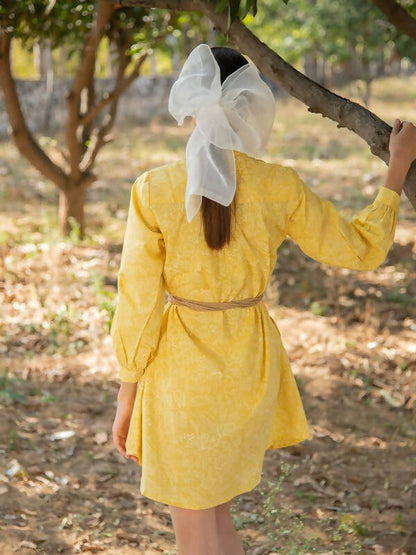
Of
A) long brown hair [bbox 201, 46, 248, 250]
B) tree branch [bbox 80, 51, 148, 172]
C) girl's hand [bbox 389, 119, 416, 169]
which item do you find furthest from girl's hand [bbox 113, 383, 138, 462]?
tree branch [bbox 80, 51, 148, 172]

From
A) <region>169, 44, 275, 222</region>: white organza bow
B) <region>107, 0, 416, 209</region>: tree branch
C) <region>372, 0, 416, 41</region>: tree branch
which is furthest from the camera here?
<region>372, 0, 416, 41</region>: tree branch

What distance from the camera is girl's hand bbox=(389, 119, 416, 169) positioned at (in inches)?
99.8

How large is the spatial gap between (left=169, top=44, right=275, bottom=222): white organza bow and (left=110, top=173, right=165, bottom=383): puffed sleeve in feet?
0.49

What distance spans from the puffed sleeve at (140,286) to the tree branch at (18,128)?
527 cm

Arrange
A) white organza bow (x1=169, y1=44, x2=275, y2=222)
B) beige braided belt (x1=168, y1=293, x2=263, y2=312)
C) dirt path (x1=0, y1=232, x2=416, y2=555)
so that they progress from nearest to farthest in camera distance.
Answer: white organza bow (x1=169, y1=44, x2=275, y2=222) → beige braided belt (x1=168, y1=293, x2=263, y2=312) → dirt path (x1=0, y1=232, x2=416, y2=555)

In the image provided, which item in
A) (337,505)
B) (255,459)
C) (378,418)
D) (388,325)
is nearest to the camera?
(255,459)

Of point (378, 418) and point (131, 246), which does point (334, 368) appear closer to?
point (378, 418)

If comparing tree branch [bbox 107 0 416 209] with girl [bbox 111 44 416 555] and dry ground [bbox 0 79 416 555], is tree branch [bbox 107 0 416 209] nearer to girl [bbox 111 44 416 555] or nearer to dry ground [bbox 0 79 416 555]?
girl [bbox 111 44 416 555]

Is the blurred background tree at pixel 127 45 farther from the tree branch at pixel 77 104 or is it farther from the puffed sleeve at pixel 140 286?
the puffed sleeve at pixel 140 286

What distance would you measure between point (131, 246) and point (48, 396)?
3.00m

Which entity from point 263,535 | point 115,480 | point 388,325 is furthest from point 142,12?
point 263,535

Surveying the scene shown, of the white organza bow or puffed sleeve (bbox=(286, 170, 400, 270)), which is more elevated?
the white organza bow

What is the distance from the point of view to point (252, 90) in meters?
2.41

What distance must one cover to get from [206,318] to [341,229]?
1.61 feet
